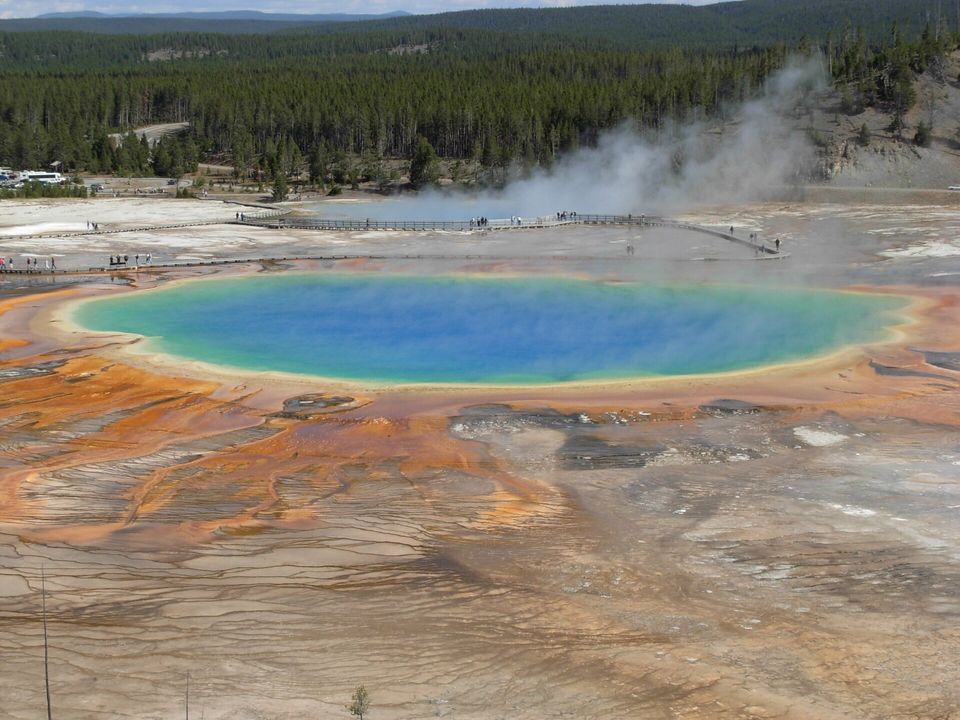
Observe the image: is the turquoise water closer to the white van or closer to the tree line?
the tree line

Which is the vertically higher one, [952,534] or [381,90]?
[381,90]

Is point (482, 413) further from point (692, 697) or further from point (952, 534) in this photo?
point (692, 697)

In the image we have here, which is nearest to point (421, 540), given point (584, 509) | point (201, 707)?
point (584, 509)

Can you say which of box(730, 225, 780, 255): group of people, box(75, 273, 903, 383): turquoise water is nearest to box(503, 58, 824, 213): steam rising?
box(730, 225, 780, 255): group of people

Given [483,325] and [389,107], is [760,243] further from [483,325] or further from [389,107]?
[389,107]

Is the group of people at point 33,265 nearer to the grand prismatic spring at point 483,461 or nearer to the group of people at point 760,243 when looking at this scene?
the grand prismatic spring at point 483,461
